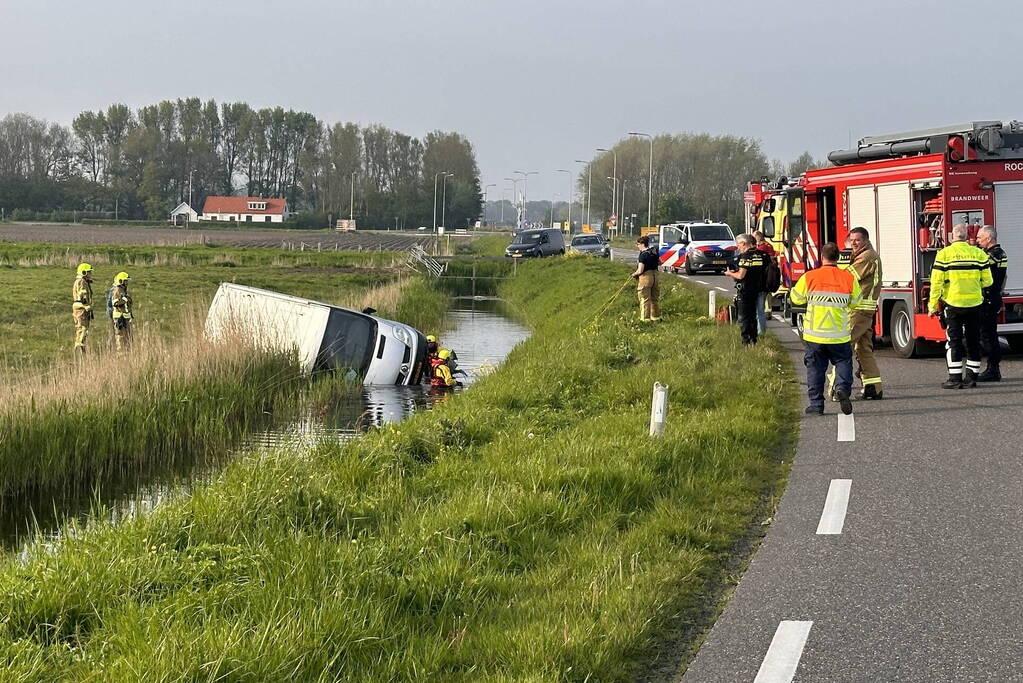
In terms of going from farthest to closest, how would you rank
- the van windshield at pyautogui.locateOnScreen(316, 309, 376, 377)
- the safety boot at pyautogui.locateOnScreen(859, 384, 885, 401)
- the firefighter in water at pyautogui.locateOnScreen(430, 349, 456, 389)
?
the van windshield at pyautogui.locateOnScreen(316, 309, 376, 377), the firefighter in water at pyautogui.locateOnScreen(430, 349, 456, 389), the safety boot at pyautogui.locateOnScreen(859, 384, 885, 401)

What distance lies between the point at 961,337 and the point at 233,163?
154718mm

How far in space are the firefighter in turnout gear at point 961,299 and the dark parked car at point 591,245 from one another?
47.8 m

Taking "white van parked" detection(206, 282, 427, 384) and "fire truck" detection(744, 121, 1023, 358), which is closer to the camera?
"fire truck" detection(744, 121, 1023, 358)

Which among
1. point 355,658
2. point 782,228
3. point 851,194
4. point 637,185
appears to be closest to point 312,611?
point 355,658

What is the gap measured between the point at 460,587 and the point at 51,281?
111ft

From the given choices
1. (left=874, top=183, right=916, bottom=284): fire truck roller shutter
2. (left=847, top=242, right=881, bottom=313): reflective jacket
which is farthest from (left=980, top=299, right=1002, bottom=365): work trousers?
(left=874, top=183, right=916, bottom=284): fire truck roller shutter

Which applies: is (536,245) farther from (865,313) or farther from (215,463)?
(865,313)

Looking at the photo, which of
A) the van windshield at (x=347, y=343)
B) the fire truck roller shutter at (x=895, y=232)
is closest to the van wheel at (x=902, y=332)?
the fire truck roller shutter at (x=895, y=232)

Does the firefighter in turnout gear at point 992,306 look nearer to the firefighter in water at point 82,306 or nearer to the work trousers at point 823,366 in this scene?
the work trousers at point 823,366

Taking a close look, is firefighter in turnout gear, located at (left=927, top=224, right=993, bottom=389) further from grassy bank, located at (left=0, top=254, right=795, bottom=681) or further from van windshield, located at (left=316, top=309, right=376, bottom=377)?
van windshield, located at (left=316, top=309, right=376, bottom=377)

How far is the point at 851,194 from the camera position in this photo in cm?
1833

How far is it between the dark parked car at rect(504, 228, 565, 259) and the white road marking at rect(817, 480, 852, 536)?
53.4 m

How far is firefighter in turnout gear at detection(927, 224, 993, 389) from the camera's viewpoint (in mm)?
13664

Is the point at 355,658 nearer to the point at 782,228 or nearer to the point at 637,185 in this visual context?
the point at 782,228
